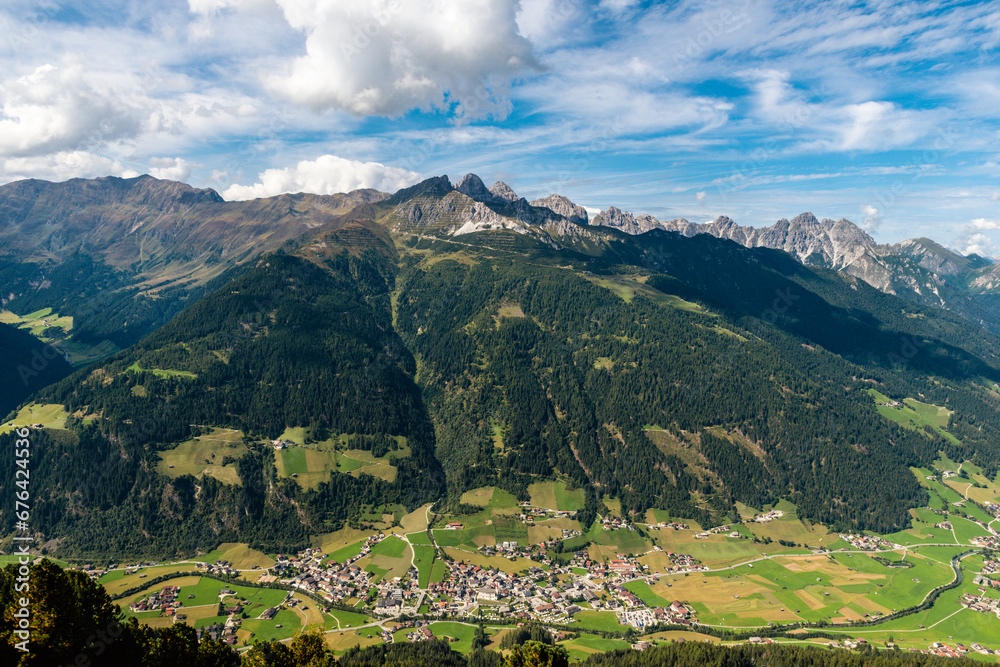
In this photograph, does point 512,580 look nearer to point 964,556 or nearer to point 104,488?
point 104,488

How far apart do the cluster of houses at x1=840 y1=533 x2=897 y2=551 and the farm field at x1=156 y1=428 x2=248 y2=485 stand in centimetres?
22088

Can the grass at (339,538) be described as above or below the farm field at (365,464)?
below

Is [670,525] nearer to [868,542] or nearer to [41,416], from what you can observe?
[868,542]

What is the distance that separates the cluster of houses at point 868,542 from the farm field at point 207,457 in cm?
22088

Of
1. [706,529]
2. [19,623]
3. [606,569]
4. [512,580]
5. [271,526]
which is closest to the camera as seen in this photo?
[19,623]

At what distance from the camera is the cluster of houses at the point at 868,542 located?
16925 cm

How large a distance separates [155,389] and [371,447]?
90805 mm

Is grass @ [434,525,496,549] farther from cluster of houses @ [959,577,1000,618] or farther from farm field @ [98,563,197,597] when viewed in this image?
cluster of houses @ [959,577,1000,618]

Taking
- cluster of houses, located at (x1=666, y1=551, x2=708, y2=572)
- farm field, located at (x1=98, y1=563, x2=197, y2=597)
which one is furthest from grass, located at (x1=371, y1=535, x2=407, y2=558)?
cluster of houses, located at (x1=666, y1=551, x2=708, y2=572)

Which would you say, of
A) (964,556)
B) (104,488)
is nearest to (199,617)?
(104,488)

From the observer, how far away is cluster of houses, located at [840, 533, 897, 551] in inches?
6663

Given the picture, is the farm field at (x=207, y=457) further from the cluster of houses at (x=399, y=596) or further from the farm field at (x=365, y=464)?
the cluster of houses at (x=399, y=596)

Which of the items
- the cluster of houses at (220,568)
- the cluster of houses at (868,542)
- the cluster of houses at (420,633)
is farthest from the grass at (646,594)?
the cluster of houses at (220,568)

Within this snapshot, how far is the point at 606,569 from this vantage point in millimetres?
148375
